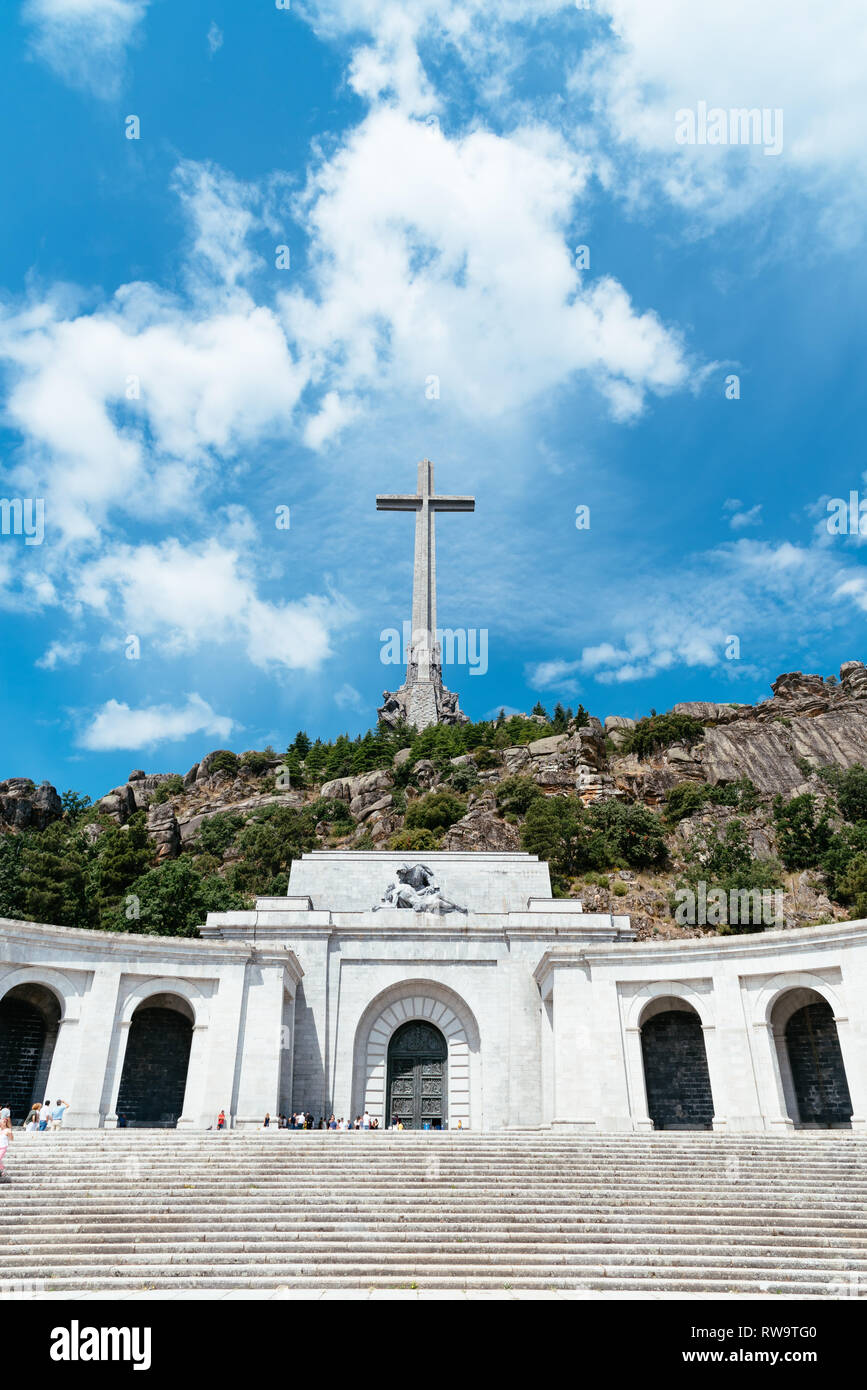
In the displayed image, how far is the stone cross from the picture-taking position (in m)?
91.4

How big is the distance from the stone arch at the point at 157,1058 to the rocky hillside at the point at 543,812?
15520mm

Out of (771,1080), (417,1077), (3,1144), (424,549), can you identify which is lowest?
(3,1144)

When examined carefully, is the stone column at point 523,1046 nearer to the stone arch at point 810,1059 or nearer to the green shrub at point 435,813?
the stone arch at point 810,1059

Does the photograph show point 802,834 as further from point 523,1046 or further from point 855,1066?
point 855,1066

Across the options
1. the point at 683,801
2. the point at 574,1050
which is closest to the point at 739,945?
the point at 574,1050

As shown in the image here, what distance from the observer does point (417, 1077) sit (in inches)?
1144

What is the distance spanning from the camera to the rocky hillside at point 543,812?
2203 inches

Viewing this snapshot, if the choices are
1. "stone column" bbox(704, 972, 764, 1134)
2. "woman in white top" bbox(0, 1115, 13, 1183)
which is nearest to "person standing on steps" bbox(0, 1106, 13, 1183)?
"woman in white top" bbox(0, 1115, 13, 1183)

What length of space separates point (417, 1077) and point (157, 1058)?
812cm

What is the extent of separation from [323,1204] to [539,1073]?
14979mm

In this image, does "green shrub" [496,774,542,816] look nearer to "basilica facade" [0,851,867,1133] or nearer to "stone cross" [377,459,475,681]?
"stone cross" [377,459,475,681]
